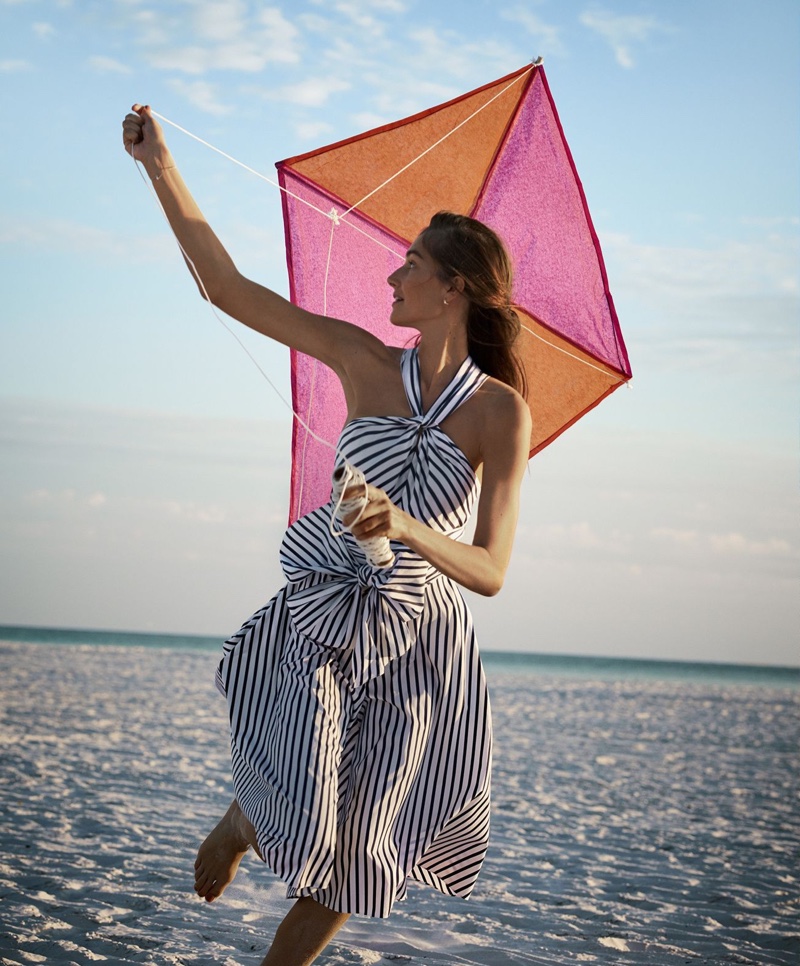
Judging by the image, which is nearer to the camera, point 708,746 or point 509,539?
point 509,539

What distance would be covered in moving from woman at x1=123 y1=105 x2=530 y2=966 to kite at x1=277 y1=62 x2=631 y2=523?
845 millimetres

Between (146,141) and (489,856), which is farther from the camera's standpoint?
(489,856)

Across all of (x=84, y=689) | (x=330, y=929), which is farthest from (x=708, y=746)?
(x=330, y=929)

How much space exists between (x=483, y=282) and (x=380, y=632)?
1018 mm

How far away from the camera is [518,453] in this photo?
9.45 ft

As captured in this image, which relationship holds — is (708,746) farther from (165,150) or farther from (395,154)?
(165,150)

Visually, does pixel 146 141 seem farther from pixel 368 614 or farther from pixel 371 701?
pixel 371 701

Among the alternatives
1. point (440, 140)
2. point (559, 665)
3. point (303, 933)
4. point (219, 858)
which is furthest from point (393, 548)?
point (559, 665)

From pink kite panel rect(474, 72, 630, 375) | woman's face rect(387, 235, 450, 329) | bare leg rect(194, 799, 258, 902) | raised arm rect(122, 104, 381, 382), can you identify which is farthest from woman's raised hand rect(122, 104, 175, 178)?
bare leg rect(194, 799, 258, 902)

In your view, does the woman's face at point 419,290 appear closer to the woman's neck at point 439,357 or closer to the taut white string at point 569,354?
the woman's neck at point 439,357

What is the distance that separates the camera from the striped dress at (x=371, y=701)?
2.76 meters

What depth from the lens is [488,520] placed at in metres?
2.68

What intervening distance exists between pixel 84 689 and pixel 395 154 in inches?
398

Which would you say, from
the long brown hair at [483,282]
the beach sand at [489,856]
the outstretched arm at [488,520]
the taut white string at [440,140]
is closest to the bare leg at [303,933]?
the outstretched arm at [488,520]
